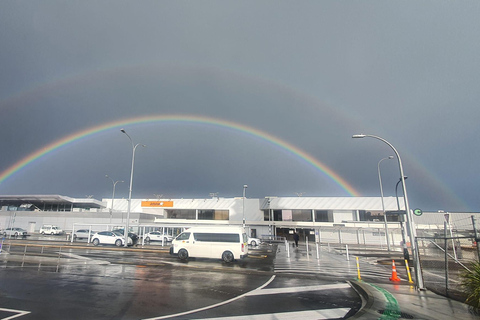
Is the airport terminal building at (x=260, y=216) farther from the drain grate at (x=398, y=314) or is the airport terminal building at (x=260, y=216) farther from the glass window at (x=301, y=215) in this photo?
the drain grate at (x=398, y=314)

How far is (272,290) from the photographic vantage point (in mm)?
9953

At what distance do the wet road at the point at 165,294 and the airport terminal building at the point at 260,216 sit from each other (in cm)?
3555

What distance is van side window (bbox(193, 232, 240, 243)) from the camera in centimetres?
1770

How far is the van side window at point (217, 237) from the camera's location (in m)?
17.7

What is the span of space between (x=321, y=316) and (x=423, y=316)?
244 cm

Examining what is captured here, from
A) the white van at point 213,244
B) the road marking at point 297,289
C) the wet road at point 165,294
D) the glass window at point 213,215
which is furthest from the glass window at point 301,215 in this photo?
the road marking at point 297,289

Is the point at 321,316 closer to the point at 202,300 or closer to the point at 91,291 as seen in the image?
the point at 202,300

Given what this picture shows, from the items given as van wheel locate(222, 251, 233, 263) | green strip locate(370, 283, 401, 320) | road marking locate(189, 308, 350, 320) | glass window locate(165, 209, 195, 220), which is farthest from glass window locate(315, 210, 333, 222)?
road marking locate(189, 308, 350, 320)

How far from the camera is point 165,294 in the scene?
8.96m

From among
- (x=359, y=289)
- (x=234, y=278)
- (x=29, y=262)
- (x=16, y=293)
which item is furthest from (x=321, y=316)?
(x=29, y=262)

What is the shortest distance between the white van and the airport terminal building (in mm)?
29720

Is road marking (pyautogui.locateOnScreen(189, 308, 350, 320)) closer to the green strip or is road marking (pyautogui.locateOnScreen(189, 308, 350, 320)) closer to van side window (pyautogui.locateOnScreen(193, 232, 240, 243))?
the green strip

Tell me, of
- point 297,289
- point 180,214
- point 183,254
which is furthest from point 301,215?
point 297,289

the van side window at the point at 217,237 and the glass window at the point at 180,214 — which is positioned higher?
the glass window at the point at 180,214
